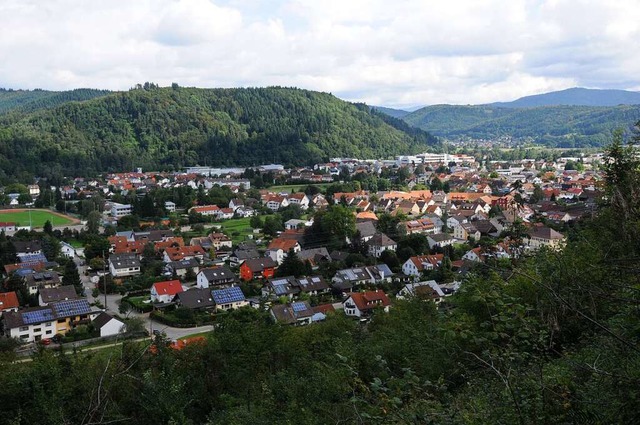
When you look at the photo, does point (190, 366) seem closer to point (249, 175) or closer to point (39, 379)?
point (39, 379)

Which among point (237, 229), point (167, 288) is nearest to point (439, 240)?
point (237, 229)

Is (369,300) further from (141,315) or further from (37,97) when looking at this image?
(37,97)

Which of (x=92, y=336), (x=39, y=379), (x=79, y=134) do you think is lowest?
(x=92, y=336)

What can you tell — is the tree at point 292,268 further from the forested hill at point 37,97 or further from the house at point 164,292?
the forested hill at point 37,97

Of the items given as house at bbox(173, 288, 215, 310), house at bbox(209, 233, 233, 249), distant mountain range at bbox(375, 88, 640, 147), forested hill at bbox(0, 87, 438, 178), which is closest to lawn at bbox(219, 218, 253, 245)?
house at bbox(209, 233, 233, 249)

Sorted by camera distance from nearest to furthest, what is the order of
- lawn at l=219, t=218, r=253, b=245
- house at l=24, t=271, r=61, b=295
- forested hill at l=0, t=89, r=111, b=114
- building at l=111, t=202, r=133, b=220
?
house at l=24, t=271, r=61, b=295
lawn at l=219, t=218, r=253, b=245
building at l=111, t=202, r=133, b=220
forested hill at l=0, t=89, r=111, b=114

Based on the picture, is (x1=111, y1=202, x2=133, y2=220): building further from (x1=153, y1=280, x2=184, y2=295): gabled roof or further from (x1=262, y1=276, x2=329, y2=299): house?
(x1=262, y1=276, x2=329, y2=299): house

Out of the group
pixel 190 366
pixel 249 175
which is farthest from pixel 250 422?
pixel 249 175
